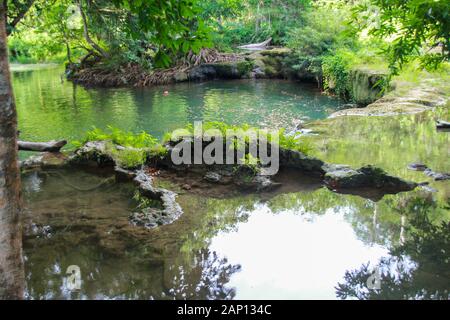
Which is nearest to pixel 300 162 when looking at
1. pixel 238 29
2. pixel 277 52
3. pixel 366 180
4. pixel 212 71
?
pixel 366 180

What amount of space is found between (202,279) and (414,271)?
192 cm

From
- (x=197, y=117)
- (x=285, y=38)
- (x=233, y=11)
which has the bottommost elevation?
(x=197, y=117)

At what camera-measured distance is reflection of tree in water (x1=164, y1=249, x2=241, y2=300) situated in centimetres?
368

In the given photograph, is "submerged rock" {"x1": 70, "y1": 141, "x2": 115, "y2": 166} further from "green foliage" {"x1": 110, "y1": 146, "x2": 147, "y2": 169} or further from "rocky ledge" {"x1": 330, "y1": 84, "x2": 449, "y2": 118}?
"rocky ledge" {"x1": 330, "y1": 84, "x2": 449, "y2": 118}

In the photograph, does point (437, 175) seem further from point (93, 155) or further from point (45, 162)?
point (45, 162)

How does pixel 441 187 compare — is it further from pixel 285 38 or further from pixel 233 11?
pixel 233 11

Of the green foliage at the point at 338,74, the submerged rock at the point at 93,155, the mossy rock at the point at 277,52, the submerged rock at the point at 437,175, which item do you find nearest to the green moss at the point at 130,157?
the submerged rock at the point at 93,155

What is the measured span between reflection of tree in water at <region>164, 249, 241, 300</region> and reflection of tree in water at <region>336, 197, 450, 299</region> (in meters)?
0.98

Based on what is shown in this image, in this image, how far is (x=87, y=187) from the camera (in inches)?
251

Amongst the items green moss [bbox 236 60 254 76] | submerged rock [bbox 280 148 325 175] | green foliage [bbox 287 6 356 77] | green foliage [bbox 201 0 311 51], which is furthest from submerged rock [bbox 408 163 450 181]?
green foliage [bbox 201 0 311 51]

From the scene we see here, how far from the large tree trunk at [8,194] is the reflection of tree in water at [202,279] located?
4.37 feet

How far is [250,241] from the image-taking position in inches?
185
